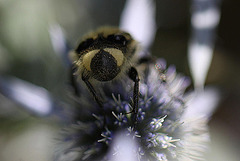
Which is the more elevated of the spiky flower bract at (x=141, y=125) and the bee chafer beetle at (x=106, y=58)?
the bee chafer beetle at (x=106, y=58)

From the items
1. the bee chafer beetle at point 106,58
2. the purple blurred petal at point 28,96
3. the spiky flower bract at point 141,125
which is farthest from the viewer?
the purple blurred petal at point 28,96

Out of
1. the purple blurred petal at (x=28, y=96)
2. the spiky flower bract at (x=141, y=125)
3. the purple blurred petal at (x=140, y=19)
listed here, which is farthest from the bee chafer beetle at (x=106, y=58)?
the purple blurred petal at (x=140, y=19)

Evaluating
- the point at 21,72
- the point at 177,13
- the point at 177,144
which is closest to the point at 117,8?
the point at 177,13

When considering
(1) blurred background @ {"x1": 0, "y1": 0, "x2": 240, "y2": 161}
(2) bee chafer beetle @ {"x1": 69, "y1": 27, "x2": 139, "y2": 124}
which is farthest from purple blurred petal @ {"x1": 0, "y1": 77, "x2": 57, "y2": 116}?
(2) bee chafer beetle @ {"x1": 69, "y1": 27, "x2": 139, "y2": 124}

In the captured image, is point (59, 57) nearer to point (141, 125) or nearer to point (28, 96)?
point (28, 96)

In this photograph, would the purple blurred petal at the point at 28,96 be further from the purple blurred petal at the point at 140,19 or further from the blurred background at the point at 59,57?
the purple blurred petal at the point at 140,19

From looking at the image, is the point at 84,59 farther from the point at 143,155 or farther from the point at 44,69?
the point at 44,69
